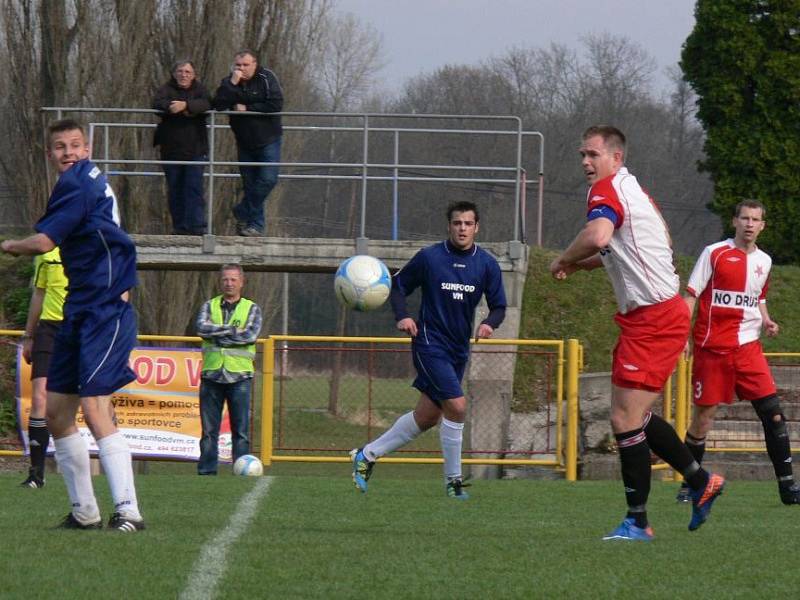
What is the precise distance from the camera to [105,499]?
8.72 meters

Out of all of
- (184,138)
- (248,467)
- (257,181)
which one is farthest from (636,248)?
(257,181)

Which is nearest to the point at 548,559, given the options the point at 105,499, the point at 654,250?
the point at 654,250

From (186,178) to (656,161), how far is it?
40.9m

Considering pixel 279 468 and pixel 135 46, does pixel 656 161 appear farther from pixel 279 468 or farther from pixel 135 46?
pixel 279 468

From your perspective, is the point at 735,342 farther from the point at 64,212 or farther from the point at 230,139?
the point at 230,139

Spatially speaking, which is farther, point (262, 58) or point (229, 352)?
point (262, 58)

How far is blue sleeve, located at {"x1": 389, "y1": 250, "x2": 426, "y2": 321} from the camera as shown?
31.3 ft


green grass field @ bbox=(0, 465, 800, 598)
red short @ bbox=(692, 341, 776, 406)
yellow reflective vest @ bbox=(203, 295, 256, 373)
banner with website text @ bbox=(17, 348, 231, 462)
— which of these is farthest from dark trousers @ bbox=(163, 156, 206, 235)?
red short @ bbox=(692, 341, 776, 406)

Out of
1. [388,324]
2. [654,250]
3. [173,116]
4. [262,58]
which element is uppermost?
[262,58]

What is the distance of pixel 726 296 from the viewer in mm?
9594

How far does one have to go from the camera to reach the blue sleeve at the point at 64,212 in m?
6.22

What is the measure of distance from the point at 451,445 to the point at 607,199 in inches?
139

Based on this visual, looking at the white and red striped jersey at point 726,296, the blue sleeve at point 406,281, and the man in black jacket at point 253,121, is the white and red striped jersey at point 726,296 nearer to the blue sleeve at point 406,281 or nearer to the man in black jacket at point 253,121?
the blue sleeve at point 406,281

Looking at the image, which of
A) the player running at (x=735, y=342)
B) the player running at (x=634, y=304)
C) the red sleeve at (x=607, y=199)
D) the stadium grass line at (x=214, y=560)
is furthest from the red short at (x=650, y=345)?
the player running at (x=735, y=342)
